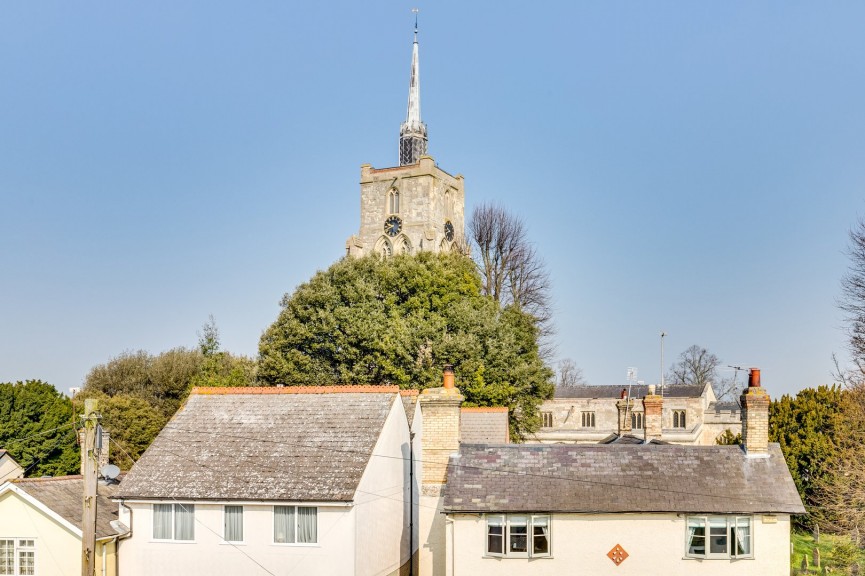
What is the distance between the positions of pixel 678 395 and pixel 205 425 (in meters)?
57.8

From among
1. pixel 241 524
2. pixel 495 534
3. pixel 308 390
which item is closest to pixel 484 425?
pixel 308 390

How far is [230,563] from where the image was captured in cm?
2642

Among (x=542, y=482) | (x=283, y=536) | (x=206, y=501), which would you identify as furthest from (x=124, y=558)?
(x=542, y=482)

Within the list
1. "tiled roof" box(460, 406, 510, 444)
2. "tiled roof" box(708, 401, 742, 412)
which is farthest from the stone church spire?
"tiled roof" box(460, 406, 510, 444)

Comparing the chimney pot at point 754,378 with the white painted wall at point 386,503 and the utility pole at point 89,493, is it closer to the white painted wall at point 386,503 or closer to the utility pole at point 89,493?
the white painted wall at point 386,503

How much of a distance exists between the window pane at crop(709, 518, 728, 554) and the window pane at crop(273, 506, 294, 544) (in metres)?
11.2

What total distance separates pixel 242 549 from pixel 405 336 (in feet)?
74.5

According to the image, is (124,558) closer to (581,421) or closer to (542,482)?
(542,482)

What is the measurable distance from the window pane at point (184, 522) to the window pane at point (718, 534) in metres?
14.3

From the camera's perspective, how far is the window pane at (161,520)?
27.0 m

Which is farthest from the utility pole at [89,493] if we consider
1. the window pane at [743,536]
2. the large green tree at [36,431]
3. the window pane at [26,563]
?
the large green tree at [36,431]

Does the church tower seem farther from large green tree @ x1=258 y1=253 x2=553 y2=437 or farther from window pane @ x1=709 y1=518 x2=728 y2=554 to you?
window pane @ x1=709 y1=518 x2=728 y2=554

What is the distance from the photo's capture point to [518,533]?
77.4 ft

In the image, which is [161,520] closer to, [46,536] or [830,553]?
[46,536]
